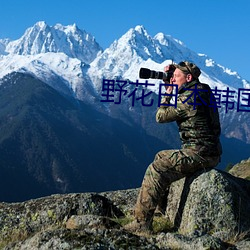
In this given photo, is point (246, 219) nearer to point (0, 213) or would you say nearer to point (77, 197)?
point (77, 197)

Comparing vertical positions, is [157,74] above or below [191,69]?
below

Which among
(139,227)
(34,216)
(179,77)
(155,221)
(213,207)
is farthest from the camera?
(34,216)

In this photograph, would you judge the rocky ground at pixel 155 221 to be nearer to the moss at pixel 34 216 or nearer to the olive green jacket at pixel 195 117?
the moss at pixel 34 216

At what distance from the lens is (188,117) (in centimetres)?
1077

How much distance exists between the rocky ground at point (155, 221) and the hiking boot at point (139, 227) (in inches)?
7.7

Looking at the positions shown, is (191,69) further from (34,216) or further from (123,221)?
(34,216)

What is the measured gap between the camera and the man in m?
10.7

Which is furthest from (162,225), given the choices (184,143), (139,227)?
(184,143)

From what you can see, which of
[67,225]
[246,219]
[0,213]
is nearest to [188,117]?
[246,219]

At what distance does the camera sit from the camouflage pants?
1.68 meters

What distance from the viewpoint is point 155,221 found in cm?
1139

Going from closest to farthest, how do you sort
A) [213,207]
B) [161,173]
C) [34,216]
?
1. [213,207]
2. [161,173]
3. [34,216]

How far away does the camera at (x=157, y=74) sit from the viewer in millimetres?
10950

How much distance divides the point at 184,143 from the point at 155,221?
1951 mm
